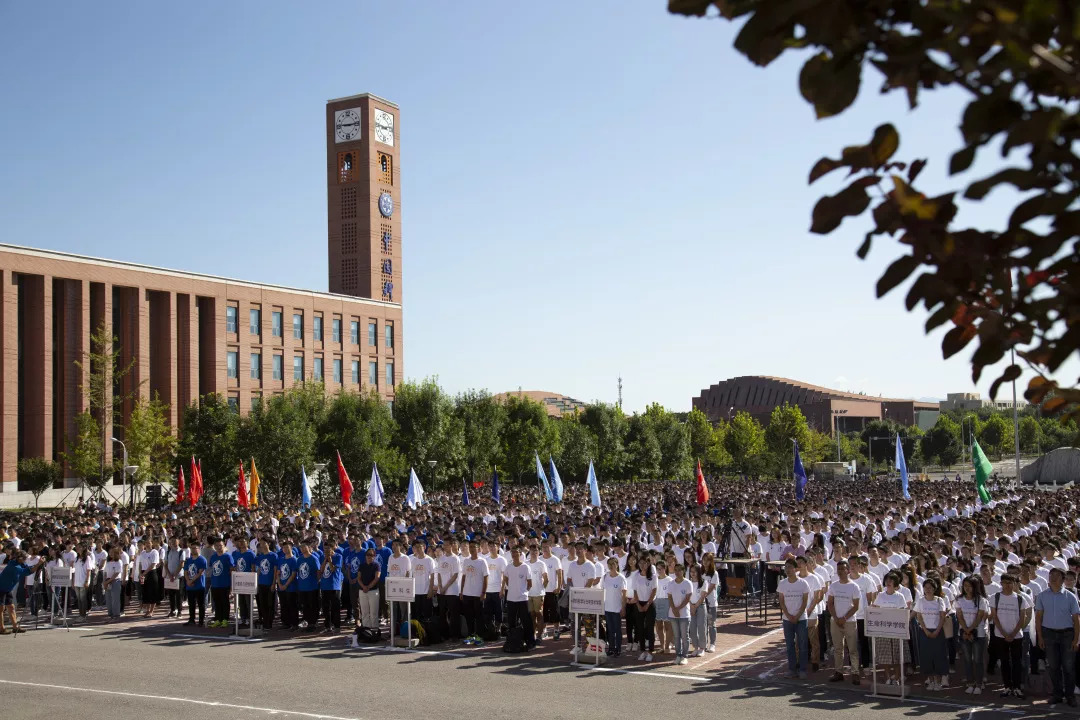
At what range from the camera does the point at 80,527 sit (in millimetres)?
28547

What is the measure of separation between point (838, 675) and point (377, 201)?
87.3 m

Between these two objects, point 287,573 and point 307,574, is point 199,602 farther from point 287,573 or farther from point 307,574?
point 307,574

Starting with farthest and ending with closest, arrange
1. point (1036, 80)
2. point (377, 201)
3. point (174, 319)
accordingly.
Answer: point (377, 201) → point (174, 319) → point (1036, 80)

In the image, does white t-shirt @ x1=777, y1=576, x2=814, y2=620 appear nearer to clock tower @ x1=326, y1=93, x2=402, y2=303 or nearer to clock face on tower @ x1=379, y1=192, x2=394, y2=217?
clock tower @ x1=326, y1=93, x2=402, y2=303

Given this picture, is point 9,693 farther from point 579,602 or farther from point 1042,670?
point 1042,670

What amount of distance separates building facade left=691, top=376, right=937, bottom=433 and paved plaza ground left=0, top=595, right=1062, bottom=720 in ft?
342

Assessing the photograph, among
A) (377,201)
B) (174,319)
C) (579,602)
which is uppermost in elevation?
(377,201)

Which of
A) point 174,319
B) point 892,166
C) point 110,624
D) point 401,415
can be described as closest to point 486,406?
point 401,415

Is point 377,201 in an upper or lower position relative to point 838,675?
upper

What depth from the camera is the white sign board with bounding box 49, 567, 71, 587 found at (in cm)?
1981

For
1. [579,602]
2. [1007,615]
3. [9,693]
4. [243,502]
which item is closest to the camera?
[1007,615]

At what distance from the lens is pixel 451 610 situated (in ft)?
57.3

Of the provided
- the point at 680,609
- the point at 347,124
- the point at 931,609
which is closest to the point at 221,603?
the point at 680,609

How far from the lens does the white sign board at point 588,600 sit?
15.0 m
